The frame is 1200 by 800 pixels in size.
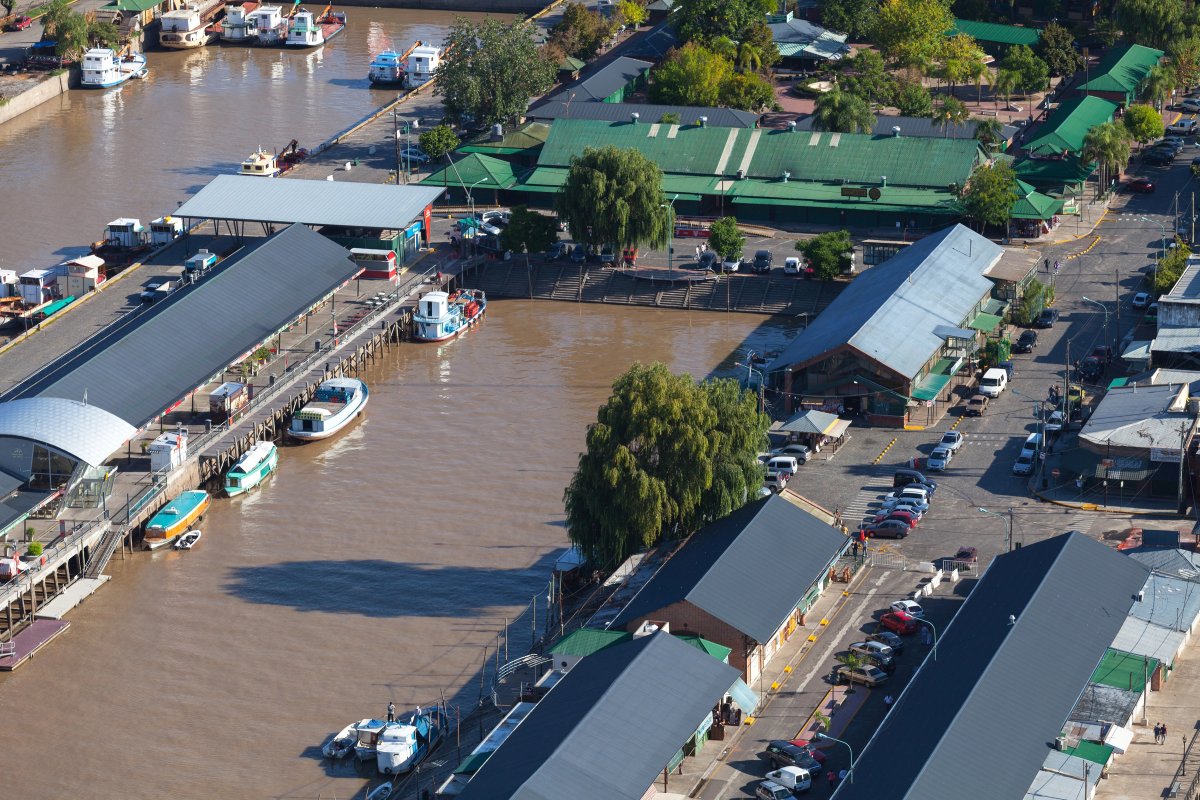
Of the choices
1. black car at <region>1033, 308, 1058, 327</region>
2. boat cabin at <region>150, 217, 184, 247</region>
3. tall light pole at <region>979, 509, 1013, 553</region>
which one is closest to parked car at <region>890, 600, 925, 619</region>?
tall light pole at <region>979, 509, 1013, 553</region>

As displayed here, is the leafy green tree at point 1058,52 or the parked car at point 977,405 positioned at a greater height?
the leafy green tree at point 1058,52

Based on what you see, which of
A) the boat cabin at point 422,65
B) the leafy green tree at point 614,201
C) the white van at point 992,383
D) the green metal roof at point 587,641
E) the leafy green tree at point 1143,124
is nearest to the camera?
the green metal roof at point 587,641

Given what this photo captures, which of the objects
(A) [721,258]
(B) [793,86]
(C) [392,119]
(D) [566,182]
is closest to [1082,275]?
(A) [721,258]

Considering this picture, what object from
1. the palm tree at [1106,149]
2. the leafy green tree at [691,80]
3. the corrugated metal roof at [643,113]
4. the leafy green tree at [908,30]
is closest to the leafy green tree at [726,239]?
the corrugated metal roof at [643,113]

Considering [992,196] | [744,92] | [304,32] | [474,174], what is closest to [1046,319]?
[992,196]

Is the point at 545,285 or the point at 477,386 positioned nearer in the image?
the point at 477,386

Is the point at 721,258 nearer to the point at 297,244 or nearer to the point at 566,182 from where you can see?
the point at 566,182

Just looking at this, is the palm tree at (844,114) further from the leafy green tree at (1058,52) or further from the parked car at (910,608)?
the parked car at (910,608)
